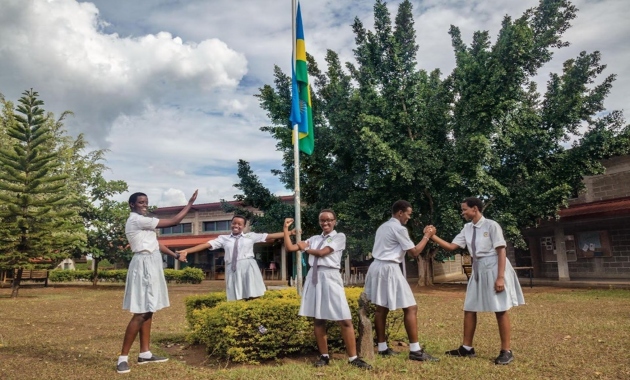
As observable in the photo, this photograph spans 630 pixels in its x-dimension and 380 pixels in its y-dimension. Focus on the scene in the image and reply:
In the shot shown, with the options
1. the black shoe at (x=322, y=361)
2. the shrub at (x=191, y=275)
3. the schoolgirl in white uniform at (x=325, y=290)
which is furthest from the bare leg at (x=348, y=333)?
the shrub at (x=191, y=275)

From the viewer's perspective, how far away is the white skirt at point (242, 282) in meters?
6.89

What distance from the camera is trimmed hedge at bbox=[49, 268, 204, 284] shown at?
27609 millimetres

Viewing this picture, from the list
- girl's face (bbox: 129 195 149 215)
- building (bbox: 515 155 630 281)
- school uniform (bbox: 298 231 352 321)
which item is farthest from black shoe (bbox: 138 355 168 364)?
building (bbox: 515 155 630 281)

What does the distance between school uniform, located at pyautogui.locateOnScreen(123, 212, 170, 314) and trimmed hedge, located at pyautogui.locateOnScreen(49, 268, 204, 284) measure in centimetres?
2230

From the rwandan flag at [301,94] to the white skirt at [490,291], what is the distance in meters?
4.08

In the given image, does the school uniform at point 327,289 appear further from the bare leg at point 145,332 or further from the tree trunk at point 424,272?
the tree trunk at point 424,272

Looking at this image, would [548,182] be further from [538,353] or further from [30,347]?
[30,347]

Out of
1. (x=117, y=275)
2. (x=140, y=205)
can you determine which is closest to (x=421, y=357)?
(x=140, y=205)

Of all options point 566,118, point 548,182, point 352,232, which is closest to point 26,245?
point 352,232

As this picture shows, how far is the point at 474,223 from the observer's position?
5926 mm

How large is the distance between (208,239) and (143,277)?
27224 mm

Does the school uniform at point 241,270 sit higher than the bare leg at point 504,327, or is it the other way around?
the school uniform at point 241,270

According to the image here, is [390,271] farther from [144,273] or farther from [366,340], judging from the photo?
[144,273]

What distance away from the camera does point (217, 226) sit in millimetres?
34344
